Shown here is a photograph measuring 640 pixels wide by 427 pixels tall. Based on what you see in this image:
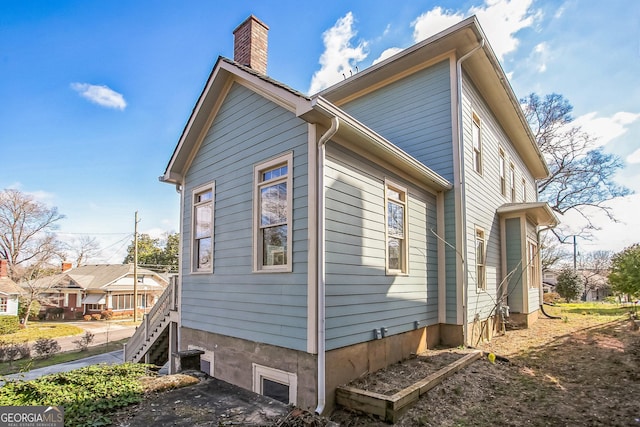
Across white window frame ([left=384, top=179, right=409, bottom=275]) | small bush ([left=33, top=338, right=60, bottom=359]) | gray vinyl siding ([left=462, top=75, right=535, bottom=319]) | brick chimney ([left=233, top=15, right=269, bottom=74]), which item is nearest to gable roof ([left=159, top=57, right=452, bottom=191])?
white window frame ([left=384, top=179, right=409, bottom=275])

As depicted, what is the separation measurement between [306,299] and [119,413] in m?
2.44

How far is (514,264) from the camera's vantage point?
410 inches

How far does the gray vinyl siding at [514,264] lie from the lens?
10188 mm

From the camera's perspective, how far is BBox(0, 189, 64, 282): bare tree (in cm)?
3306

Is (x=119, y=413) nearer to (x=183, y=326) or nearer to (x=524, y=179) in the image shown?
(x=183, y=326)

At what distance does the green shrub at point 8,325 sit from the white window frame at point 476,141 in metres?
30.4

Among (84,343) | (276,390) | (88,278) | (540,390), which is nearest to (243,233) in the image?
(276,390)

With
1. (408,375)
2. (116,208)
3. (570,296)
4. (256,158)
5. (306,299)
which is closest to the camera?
(306,299)

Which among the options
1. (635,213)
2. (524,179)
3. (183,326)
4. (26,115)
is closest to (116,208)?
(26,115)

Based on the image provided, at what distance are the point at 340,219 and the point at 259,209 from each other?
159 cm

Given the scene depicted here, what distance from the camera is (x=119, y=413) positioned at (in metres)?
3.59

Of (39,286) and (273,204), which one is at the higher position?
(273,204)

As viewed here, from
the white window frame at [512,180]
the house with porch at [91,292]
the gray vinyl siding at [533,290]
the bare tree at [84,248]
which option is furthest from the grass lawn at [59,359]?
the bare tree at [84,248]

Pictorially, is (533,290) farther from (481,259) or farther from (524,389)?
(524,389)
